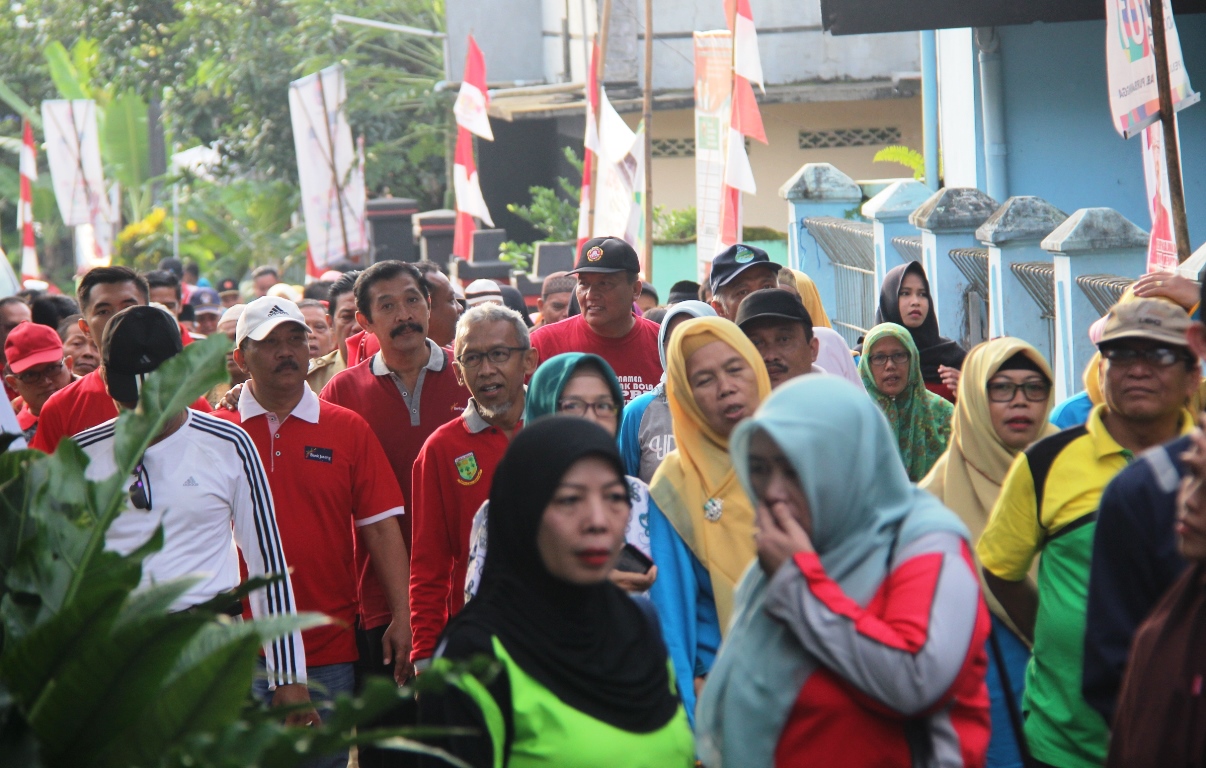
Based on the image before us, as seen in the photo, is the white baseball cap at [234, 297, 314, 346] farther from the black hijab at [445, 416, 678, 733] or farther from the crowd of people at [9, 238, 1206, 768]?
the black hijab at [445, 416, 678, 733]

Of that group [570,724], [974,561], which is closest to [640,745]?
[570,724]

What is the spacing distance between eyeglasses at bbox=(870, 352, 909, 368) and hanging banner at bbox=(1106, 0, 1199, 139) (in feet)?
4.31

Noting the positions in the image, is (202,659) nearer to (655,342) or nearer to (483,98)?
(655,342)

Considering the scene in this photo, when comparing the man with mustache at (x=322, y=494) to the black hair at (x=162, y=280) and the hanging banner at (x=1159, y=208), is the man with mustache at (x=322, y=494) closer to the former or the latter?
the hanging banner at (x=1159, y=208)

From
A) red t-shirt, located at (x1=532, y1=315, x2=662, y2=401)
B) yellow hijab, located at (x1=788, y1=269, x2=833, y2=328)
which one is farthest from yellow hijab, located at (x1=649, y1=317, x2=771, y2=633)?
yellow hijab, located at (x1=788, y1=269, x2=833, y2=328)

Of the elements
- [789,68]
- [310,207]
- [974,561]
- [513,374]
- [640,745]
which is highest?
[789,68]

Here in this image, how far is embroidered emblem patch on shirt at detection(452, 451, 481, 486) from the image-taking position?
4820mm

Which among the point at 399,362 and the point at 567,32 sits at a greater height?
the point at 567,32

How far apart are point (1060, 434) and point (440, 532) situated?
212 centimetres

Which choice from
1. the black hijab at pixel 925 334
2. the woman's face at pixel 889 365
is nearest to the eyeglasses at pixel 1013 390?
the woman's face at pixel 889 365

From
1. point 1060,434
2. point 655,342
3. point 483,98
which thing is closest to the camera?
point 1060,434

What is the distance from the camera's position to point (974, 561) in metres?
2.72

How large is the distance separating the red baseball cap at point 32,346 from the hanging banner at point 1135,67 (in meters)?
4.87

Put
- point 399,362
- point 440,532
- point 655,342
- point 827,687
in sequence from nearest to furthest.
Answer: point 827,687 < point 440,532 < point 399,362 < point 655,342
